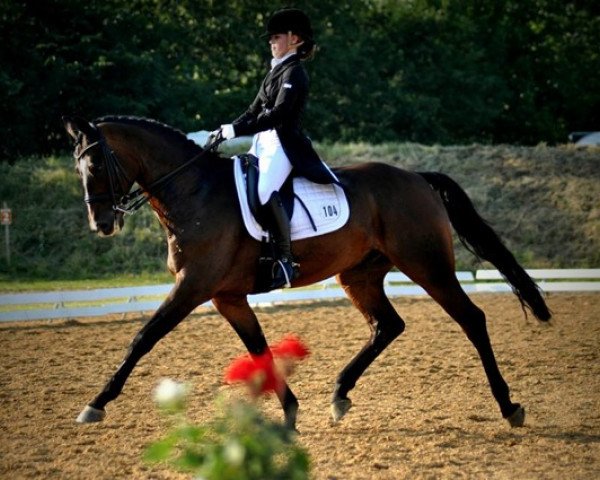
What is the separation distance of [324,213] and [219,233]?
2.85 ft

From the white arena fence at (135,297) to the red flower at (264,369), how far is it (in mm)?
9937

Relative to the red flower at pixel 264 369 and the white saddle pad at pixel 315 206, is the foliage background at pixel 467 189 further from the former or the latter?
the red flower at pixel 264 369

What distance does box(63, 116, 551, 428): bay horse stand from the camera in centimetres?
638

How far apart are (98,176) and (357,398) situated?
293 centimetres

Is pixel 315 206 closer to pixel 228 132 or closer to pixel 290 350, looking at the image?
pixel 228 132

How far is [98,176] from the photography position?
6.40m

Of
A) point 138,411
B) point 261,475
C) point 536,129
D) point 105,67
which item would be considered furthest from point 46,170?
point 536,129

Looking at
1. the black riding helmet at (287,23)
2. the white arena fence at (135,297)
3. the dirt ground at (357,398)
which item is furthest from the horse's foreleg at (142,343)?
the white arena fence at (135,297)

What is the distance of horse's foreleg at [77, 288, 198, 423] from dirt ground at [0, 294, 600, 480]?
7.8 inches

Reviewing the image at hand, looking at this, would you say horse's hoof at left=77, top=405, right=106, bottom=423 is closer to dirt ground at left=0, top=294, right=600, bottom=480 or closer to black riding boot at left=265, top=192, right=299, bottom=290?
dirt ground at left=0, top=294, right=600, bottom=480

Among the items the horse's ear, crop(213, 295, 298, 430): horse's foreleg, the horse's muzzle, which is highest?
the horse's ear

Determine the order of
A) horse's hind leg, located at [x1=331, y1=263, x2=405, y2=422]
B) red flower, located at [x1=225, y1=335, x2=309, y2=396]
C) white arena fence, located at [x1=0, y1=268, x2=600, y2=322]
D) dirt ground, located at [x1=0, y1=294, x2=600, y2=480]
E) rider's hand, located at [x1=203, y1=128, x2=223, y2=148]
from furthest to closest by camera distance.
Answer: white arena fence, located at [x1=0, y1=268, x2=600, y2=322]
horse's hind leg, located at [x1=331, y1=263, x2=405, y2=422]
rider's hand, located at [x1=203, y1=128, x2=223, y2=148]
dirt ground, located at [x1=0, y1=294, x2=600, y2=480]
red flower, located at [x1=225, y1=335, x2=309, y2=396]

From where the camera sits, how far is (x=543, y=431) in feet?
21.1

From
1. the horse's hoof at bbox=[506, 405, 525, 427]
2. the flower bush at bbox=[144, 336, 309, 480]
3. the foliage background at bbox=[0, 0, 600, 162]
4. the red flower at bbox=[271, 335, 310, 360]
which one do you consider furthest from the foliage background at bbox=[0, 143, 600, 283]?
the flower bush at bbox=[144, 336, 309, 480]
